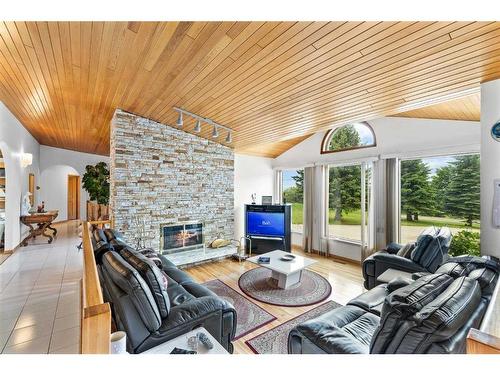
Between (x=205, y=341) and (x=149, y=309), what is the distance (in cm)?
47

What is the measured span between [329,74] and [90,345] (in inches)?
106

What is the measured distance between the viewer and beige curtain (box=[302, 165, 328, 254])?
557 centimetres

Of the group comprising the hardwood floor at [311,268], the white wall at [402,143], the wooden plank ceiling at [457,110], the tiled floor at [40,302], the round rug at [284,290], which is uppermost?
the wooden plank ceiling at [457,110]

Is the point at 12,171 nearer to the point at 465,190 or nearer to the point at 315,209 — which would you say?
the point at 315,209

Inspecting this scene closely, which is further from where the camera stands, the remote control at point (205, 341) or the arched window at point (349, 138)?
the arched window at point (349, 138)

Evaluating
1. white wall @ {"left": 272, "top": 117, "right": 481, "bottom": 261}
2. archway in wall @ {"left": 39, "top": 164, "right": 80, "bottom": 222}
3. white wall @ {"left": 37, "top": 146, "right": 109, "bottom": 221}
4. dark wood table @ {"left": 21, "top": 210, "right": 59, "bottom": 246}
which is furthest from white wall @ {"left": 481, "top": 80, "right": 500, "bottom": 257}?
archway in wall @ {"left": 39, "top": 164, "right": 80, "bottom": 222}

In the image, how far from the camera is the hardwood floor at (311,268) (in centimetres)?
274

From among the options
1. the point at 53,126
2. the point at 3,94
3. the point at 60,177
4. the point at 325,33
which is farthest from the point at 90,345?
the point at 60,177

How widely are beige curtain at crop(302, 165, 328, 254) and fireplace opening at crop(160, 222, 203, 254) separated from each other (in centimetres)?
269

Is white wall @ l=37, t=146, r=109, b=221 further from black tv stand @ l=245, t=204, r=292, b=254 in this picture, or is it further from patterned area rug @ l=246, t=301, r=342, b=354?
patterned area rug @ l=246, t=301, r=342, b=354

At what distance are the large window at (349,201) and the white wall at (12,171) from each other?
667 centimetres

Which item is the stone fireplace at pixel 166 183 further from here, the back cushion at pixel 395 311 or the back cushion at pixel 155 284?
the back cushion at pixel 395 311

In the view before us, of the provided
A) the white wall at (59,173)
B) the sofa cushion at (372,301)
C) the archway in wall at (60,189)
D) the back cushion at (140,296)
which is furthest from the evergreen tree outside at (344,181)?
the archway in wall at (60,189)
